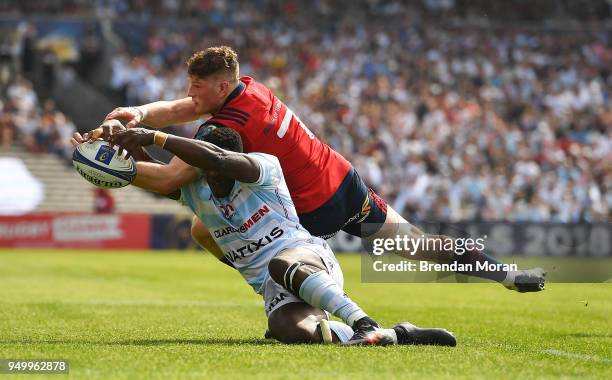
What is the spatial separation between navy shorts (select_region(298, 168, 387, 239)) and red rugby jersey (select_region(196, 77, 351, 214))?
0.07 m

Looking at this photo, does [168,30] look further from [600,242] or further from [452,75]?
[600,242]

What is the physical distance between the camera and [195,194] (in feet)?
25.9

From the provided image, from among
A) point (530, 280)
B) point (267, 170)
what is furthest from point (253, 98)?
point (530, 280)

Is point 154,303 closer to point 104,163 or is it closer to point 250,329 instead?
point 250,329

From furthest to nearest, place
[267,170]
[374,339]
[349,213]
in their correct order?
[349,213]
[267,170]
[374,339]

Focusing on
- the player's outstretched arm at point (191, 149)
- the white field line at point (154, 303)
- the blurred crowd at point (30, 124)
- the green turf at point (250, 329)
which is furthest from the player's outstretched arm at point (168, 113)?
the blurred crowd at point (30, 124)

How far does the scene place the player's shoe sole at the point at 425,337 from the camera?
7359 mm

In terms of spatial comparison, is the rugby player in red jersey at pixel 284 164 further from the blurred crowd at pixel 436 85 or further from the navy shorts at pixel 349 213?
the blurred crowd at pixel 436 85

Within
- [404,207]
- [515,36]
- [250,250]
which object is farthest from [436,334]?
[515,36]

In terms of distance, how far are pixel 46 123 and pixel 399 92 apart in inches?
391

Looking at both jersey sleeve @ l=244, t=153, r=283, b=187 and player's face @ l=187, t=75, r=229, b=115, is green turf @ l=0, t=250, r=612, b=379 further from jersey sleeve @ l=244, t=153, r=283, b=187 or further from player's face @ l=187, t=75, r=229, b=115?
player's face @ l=187, t=75, r=229, b=115

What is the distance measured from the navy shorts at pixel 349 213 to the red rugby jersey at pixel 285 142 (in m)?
0.07

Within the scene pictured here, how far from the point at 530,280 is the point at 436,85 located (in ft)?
77.0

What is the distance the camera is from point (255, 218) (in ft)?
25.1
